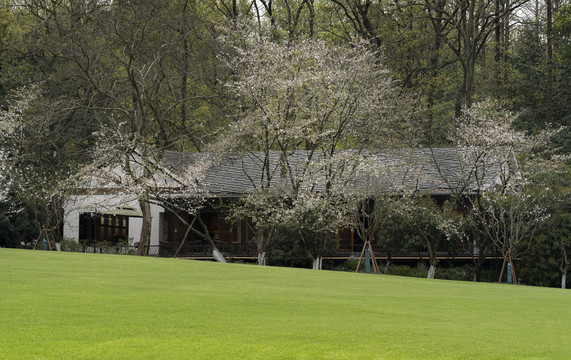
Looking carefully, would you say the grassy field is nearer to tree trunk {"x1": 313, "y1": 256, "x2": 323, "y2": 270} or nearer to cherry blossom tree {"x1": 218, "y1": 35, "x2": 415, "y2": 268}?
cherry blossom tree {"x1": 218, "y1": 35, "x2": 415, "y2": 268}

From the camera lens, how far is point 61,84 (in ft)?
129

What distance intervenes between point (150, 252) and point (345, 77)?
578 inches

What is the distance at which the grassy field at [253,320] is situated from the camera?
7527 mm

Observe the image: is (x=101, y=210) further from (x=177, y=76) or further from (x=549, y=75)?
(x=549, y=75)

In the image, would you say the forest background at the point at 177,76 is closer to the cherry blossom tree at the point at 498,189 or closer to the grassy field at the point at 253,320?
the cherry blossom tree at the point at 498,189

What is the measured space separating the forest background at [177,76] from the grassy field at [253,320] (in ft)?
55.6

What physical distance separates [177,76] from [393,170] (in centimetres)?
1317

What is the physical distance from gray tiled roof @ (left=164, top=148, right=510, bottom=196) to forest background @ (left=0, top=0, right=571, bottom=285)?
50.0 inches

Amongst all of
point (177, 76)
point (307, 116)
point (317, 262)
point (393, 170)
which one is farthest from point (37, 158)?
point (393, 170)

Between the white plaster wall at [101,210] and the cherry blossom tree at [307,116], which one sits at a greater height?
the cherry blossom tree at [307,116]

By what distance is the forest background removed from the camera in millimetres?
33062

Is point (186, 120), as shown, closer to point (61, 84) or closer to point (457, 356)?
point (61, 84)

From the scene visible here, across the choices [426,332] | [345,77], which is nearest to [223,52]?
[345,77]

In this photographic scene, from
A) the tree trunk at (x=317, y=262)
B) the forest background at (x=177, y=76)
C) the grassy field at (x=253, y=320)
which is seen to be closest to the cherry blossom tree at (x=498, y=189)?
the forest background at (x=177, y=76)
